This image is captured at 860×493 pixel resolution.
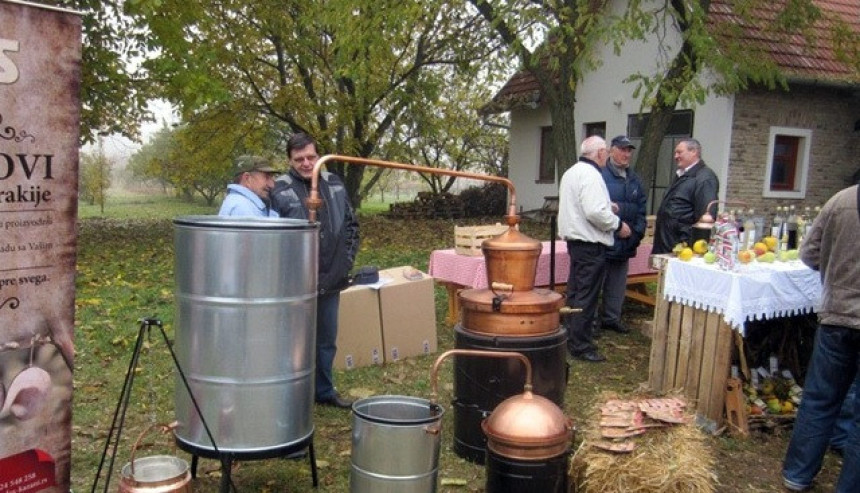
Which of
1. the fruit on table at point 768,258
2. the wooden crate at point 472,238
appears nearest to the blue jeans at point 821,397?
the fruit on table at point 768,258

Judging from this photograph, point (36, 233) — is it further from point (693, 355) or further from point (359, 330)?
point (693, 355)

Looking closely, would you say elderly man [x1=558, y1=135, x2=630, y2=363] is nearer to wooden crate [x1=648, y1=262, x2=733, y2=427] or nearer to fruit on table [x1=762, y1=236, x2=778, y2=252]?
wooden crate [x1=648, y1=262, x2=733, y2=427]

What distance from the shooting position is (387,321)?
19.2 ft

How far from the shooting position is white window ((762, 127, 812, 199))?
14.0m

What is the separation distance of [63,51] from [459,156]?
21.2 metres

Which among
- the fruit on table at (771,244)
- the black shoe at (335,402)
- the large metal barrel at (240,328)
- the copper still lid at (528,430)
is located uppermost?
the fruit on table at (771,244)

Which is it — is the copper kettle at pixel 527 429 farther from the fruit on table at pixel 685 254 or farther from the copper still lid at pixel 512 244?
the fruit on table at pixel 685 254

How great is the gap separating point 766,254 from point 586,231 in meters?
1.39

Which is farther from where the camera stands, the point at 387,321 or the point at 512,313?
the point at 387,321

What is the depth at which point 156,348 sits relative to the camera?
604cm

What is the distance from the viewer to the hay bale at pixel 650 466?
10.5ft

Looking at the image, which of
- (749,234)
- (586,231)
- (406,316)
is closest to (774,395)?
(749,234)

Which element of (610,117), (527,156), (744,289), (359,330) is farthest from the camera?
(527,156)

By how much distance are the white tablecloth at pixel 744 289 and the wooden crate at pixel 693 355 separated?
0.34 feet
